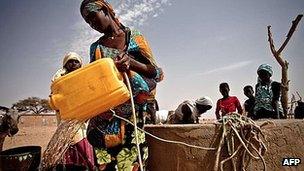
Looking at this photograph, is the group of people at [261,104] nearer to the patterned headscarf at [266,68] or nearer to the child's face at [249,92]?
the patterned headscarf at [266,68]

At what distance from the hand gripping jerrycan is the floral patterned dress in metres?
0.27

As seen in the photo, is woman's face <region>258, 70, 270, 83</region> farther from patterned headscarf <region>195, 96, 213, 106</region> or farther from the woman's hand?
the woman's hand

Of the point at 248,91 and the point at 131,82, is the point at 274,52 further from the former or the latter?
the point at 131,82

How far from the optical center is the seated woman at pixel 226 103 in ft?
20.6

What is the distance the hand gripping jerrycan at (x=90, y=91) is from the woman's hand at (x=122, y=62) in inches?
3.4

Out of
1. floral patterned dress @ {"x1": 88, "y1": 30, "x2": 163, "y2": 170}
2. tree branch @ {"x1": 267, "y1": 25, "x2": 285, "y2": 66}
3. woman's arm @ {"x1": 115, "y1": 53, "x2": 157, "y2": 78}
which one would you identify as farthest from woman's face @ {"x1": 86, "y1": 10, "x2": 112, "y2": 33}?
tree branch @ {"x1": 267, "y1": 25, "x2": 285, "y2": 66}

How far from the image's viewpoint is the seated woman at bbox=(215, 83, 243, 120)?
629 centimetres

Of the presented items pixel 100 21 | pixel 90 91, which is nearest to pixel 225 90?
pixel 100 21

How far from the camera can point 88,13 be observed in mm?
2092

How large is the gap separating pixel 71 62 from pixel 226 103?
3325 mm

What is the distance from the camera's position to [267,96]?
213 inches

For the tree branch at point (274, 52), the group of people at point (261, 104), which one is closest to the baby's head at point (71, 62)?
the group of people at point (261, 104)

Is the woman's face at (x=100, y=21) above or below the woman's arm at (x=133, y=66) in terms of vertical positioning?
above

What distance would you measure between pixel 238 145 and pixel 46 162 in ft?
4.43
